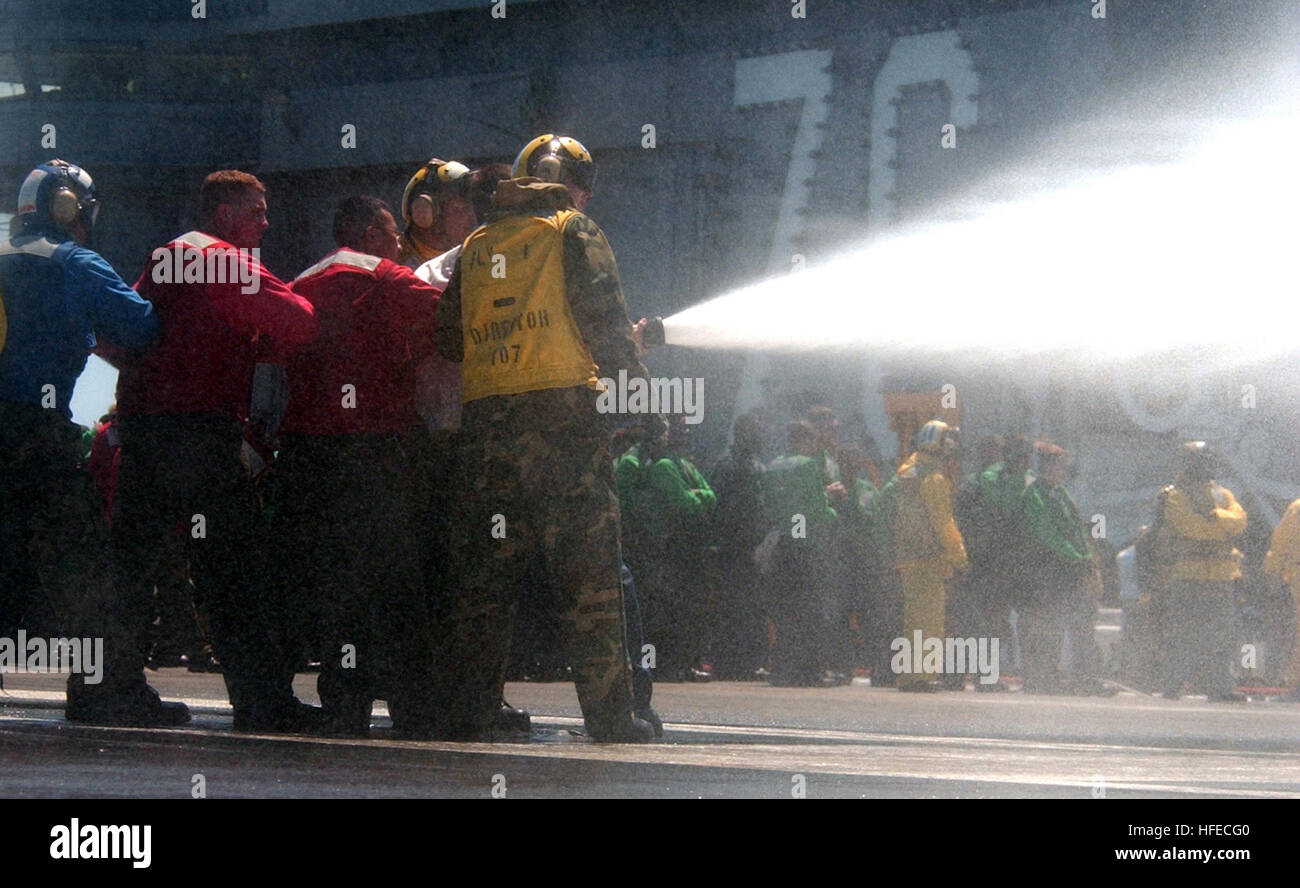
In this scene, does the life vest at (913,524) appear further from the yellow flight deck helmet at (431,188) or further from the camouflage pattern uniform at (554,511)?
the camouflage pattern uniform at (554,511)

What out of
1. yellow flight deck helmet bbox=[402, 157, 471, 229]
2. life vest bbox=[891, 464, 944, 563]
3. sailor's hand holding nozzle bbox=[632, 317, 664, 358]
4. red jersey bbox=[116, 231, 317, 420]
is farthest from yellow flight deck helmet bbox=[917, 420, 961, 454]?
red jersey bbox=[116, 231, 317, 420]

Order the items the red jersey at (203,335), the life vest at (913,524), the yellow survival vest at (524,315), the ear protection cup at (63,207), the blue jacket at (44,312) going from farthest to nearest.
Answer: the life vest at (913,524) → the ear protection cup at (63,207) → the blue jacket at (44,312) → the red jersey at (203,335) → the yellow survival vest at (524,315)

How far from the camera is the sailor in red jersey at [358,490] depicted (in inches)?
233

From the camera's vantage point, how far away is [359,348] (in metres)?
6.00

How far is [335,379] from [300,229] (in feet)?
65.4

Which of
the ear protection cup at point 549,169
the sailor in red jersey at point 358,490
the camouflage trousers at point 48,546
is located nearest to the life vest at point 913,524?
the sailor in red jersey at point 358,490

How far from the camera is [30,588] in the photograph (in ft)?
19.7

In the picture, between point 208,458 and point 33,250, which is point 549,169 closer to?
point 208,458

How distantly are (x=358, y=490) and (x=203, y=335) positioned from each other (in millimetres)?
735

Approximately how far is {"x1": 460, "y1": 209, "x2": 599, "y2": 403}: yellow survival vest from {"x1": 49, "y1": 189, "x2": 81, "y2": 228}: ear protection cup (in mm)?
1578

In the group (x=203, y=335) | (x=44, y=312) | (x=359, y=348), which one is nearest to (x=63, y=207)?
(x=44, y=312)

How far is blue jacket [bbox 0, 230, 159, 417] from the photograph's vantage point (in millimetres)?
5992

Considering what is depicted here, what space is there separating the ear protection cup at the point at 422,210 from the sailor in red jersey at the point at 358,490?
0.46 metres
